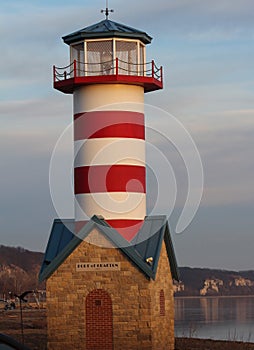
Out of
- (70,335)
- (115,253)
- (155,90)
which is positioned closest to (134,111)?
(155,90)

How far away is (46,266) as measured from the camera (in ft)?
80.8

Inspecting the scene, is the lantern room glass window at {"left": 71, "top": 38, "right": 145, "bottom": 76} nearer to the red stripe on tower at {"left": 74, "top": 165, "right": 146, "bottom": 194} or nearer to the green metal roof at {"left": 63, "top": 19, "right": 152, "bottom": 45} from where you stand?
the green metal roof at {"left": 63, "top": 19, "right": 152, "bottom": 45}

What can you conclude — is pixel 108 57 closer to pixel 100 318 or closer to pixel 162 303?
pixel 162 303

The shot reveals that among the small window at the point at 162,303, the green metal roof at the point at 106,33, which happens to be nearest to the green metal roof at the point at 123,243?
the small window at the point at 162,303

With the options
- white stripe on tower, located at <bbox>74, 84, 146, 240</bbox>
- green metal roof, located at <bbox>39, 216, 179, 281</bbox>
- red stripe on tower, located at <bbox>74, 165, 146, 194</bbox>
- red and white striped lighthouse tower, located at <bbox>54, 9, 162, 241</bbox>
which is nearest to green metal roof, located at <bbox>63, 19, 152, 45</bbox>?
red and white striped lighthouse tower, located at <bbox>54, 9, 162, 241</bbox>

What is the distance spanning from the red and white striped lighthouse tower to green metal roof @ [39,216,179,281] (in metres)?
0.37

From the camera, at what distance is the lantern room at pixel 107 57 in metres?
Answer: 25.5

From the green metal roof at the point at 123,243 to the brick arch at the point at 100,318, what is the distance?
115 centimetres

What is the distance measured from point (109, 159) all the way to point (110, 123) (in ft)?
3.08

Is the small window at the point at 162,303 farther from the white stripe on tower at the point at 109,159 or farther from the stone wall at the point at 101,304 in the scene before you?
the white stripe on tower at the point at 109,159

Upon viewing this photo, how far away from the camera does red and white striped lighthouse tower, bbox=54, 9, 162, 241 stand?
993 inches

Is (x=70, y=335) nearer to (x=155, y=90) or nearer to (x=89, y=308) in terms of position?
(x=89, y=308)

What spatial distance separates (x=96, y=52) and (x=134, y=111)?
189 cm

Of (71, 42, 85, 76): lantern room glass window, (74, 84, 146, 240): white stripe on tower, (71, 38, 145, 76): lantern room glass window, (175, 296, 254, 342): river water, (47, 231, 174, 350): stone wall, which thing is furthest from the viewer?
(175, 296, 254, 342): river water
